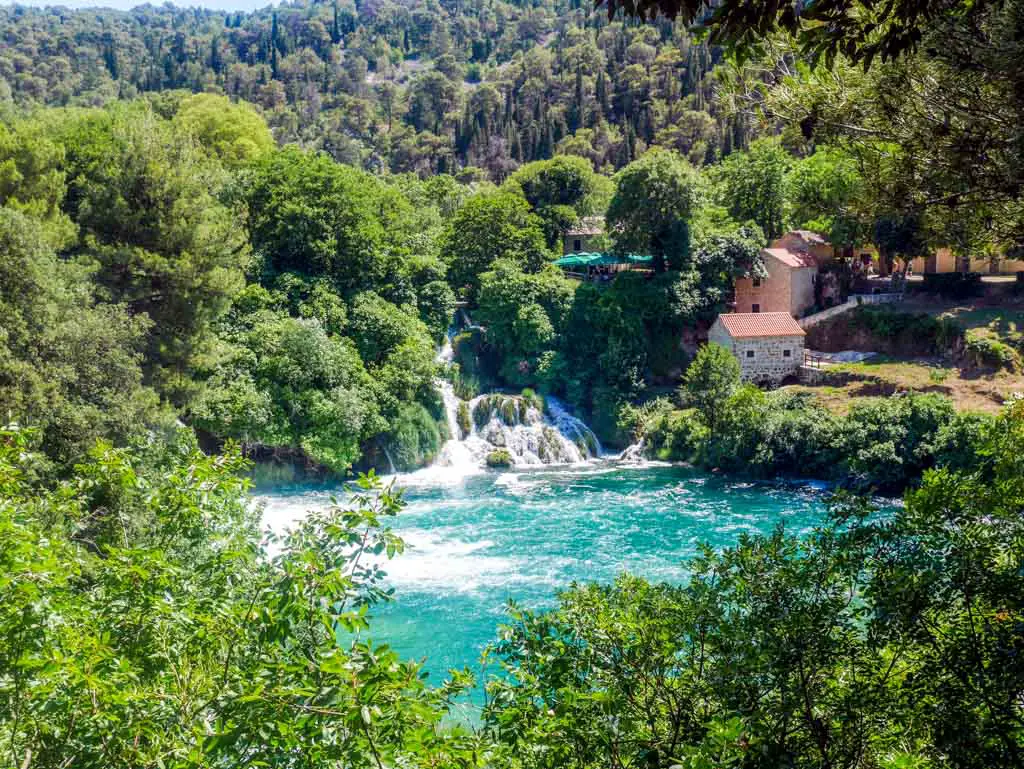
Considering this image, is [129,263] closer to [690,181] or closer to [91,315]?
[91,315]

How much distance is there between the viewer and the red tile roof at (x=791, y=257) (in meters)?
36.4

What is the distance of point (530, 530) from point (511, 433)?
9.29m

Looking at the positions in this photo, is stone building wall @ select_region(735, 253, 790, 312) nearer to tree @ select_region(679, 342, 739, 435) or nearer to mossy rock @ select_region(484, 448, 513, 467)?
tree @ select_region(679, 342, 739, 435)

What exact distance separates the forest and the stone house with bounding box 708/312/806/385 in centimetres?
299

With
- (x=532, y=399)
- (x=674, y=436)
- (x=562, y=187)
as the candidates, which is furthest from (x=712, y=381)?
(x=562, y=187)

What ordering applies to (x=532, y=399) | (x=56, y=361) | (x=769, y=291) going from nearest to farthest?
(x=56, y=361), (x=532, y=399), (x=769, y=291)

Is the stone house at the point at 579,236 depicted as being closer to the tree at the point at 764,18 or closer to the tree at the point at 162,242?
the tree at the point at 162,242

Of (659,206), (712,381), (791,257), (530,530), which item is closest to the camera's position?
(530,530)

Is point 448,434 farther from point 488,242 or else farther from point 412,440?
point 488,242

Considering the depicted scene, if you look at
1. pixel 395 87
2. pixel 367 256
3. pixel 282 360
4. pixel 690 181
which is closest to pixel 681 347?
pixel 690 181

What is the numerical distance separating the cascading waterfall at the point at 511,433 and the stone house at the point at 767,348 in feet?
22.9

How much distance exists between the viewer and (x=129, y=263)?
72.3 ft

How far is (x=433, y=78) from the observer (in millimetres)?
113750

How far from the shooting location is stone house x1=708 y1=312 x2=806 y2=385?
3278 cm
